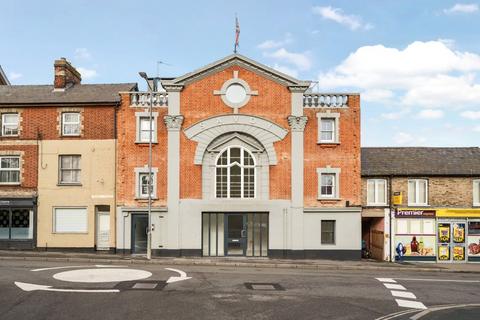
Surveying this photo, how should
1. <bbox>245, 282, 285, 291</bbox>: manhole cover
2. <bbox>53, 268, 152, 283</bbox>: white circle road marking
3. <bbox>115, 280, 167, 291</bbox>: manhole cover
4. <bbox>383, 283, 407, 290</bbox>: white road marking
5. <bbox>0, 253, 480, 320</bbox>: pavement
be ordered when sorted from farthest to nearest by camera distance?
1. <bbox>53, 268, 152, 283</bbox>: white circle road marking
2. <bbox>383, 283, 407, 290</bbox>: white road marking
3. <bbox>245, 282, 285, 291</bbox>: manhole cover
4. <bbox>115, 280, 167, 291</bbox>: manhole cover
5. <bbox>0, 253, 480, 320</bbox>: pavement

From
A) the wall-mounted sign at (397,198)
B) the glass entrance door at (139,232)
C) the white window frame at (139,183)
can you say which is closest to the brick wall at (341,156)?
the wall-mounted sign at (397,198)

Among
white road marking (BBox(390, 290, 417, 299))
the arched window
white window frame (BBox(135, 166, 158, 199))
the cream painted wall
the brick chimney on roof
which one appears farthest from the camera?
the brick chimney on roof

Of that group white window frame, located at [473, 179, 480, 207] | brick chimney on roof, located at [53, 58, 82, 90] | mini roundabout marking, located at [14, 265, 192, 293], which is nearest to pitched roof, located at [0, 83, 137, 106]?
brick chimney on roof, located at [53, 58, 82, 90]

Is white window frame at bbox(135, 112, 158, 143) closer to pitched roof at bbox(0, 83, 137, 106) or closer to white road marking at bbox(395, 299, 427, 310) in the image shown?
pitched roof at bbox(0, 83, 137, 106)

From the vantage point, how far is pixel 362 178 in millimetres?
31781

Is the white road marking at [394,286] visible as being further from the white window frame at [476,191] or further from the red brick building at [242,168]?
the white window frame at [476,191]

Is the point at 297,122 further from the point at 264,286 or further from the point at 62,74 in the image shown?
the point at 62,74

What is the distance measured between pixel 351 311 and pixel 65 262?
1608cm

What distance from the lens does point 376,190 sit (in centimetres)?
3173

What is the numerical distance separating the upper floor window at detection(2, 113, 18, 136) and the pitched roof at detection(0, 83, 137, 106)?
75 centimetres

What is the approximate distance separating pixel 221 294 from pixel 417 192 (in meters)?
18.4

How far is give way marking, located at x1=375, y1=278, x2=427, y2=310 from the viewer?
1638 centimetres

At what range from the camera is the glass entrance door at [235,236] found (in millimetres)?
30172

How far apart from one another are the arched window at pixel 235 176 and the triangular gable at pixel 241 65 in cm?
450
